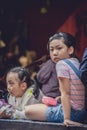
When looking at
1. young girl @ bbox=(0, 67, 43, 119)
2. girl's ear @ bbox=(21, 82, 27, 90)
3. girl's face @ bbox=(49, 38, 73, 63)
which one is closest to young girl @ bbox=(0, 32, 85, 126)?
girl's face @ bbox=(49, 38, 73, 63)

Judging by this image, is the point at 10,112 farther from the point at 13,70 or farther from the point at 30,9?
the point at 30,9

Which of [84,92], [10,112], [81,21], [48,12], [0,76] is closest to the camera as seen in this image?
[84,92]

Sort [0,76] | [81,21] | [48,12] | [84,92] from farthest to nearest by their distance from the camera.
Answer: [48,12]
[81,21]
[0,76]
[84,92]

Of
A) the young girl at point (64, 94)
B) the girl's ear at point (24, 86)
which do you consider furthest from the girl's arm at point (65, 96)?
the girl's ear at point (24, 86)

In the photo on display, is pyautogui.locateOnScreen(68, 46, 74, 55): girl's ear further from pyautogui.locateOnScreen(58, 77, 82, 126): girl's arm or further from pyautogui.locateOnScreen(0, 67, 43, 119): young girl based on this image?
pyautogui.locateOnScreen(0, 67, 43, 119): young girl

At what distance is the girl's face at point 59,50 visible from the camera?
4.59 metres

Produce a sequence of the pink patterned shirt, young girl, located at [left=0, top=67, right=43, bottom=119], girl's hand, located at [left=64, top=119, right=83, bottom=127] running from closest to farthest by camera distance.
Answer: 1. girl's hand, located at [left=64, top=119, right=83, bottom=127]
2. the pink patterned shirt
3. young girl, located at [left=0, top=67, right=43, bottom=119]

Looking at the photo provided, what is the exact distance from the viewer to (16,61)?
934 cm

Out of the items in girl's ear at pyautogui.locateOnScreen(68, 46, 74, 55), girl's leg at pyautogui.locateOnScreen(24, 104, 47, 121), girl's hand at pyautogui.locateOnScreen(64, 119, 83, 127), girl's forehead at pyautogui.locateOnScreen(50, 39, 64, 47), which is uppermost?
girl's forehead at pyautogui.locateOnScreen(50, 39, 64, 47)

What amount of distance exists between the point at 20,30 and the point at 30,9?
512mm

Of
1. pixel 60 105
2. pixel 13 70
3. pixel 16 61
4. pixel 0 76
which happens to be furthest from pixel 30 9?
pixel 60 105

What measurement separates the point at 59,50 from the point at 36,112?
67 centimetres

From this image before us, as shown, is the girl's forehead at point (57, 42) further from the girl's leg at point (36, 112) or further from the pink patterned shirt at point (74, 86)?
the girl's leg at point (36, 112)

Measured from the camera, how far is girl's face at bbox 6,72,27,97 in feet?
16.5
